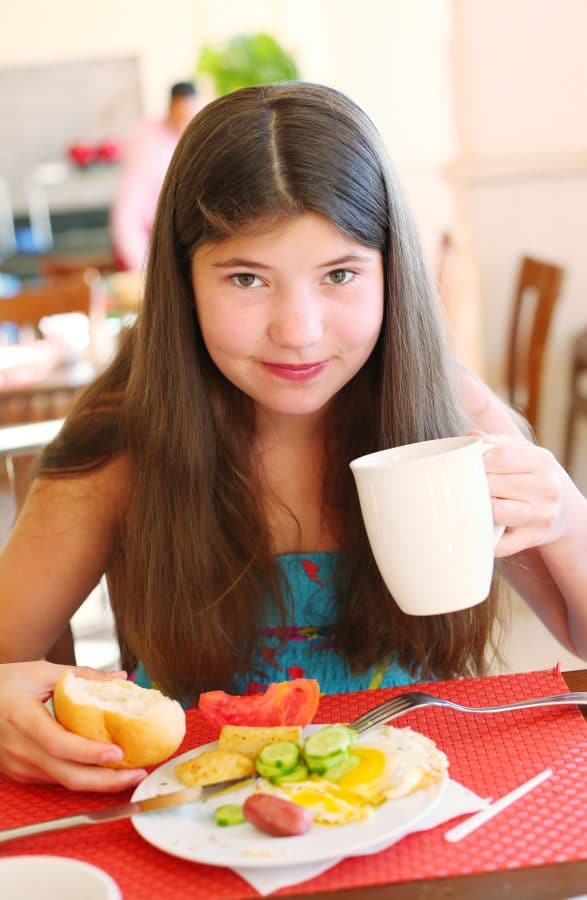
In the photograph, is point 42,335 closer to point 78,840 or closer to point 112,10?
point 78,840

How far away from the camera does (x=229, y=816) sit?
738mm

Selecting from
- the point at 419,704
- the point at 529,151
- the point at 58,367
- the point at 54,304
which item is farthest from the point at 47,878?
the point at 529,151

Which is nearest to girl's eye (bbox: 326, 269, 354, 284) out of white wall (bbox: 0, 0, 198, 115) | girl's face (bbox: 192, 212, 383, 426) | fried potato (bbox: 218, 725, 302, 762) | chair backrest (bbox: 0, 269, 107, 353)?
girl's face (bbox: 192, 212, 383, 426)

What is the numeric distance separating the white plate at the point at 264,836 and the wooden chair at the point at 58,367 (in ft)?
6.08

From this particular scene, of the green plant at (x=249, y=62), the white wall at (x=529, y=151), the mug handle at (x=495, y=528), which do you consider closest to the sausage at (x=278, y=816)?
the mug handle at (x=495, y=528)

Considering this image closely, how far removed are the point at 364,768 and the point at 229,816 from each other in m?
0.10

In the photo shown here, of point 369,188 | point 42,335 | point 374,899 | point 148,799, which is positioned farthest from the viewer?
point 42,335

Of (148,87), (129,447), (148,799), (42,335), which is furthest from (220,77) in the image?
(148,799)

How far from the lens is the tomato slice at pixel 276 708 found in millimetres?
873

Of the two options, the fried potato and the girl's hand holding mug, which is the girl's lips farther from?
the fried potato

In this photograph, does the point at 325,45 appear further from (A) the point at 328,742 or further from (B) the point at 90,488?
(A) the point at 328,742

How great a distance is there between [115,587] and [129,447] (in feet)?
0.54

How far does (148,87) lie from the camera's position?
10.2 meters

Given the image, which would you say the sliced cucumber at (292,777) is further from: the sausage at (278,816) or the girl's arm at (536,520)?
the girl's arm at (536,520)
